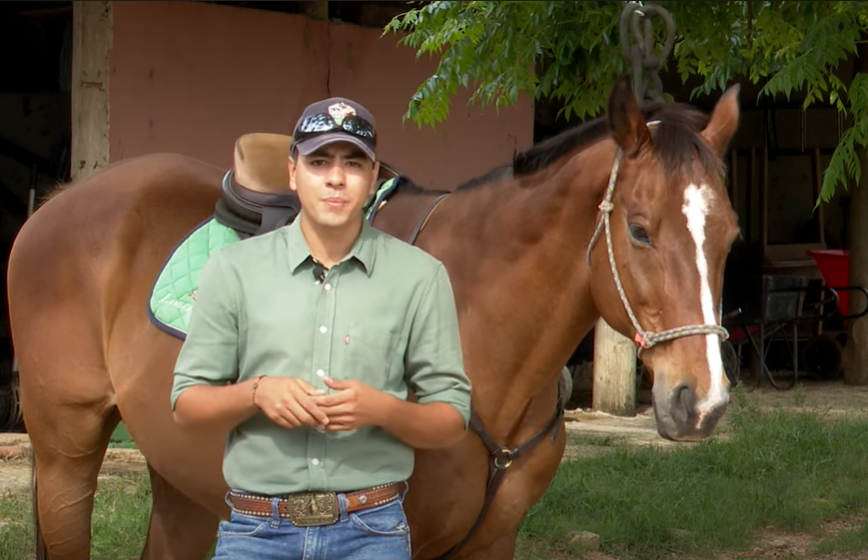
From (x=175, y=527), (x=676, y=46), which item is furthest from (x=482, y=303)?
(x=676, y=46)

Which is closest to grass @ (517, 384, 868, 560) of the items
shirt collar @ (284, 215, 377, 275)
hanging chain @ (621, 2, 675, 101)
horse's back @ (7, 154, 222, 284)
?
horse's back @ (7, 154, 222, 284)

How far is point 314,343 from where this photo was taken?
2359mm

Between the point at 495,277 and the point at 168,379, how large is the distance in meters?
1.03

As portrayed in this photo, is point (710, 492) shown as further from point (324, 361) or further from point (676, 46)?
point (324, 361)

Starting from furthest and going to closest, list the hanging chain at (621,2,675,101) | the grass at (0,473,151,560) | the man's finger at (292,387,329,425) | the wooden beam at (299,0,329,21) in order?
the wooden beam at (299,0,329,21) < the grass at (0,473,151,560) < the hanging chain at (621,2,675,101) < the man's finger at (292,387,329,425)

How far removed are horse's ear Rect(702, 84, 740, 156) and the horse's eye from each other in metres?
0.32

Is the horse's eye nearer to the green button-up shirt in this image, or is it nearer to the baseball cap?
the green button-up shirt

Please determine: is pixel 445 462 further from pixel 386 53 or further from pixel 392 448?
pixel 386 53

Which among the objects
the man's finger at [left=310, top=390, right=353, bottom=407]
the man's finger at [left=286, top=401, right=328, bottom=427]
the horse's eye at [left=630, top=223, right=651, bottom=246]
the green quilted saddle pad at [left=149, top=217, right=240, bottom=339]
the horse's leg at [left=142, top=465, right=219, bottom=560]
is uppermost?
the horse's eye at [left=630, top=223, right=651, bottom=246]

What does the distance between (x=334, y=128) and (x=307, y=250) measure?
0.26 meters

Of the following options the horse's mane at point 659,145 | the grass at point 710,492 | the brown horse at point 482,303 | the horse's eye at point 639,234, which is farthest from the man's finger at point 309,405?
the grass at point 710,492

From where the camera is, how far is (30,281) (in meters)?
3.86

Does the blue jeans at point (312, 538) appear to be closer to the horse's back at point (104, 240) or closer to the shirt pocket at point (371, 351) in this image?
the shirt pocket at point (371, 351)

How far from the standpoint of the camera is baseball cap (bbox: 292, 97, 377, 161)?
93.5 inches
